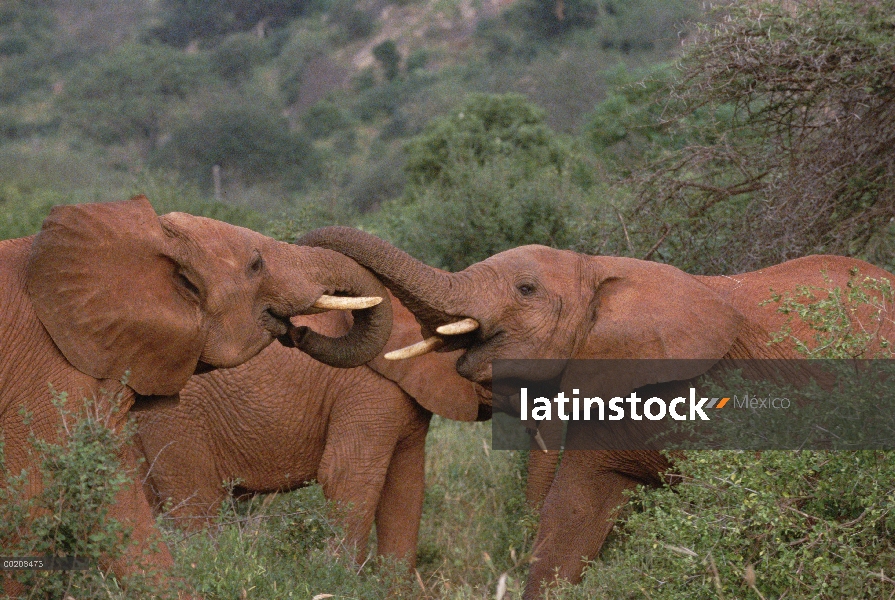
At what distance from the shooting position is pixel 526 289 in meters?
5.25

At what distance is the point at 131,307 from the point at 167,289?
17 centimetres

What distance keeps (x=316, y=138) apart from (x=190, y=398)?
30.2 meters

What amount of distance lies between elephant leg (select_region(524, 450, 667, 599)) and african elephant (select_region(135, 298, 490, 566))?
2.28ft

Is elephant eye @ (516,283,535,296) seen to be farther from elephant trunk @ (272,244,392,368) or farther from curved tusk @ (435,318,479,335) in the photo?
elephant trunk @ (272,244,392,368)

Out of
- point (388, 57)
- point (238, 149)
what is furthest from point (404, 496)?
point (388, 57)

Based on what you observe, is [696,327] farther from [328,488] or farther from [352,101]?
[352,101]

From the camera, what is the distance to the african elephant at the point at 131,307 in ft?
14.3

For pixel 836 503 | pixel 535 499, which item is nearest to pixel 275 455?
pixel 535 499

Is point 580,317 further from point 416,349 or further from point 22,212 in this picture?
point 22,212

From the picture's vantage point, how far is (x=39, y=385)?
4.36m

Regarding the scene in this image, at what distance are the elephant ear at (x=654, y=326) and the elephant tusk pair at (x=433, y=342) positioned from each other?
468 millimetres

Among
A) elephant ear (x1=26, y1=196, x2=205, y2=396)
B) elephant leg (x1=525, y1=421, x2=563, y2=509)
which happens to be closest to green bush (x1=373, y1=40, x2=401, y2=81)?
elephant leg (x1=525, y1=421, x2=563, y2=509)

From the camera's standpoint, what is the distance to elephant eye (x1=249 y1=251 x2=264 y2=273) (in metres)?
4.81

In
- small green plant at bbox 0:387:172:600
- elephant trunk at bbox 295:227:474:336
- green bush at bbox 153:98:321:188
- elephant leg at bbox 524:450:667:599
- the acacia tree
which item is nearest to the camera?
small green plant at bbox 0:387:172:600
